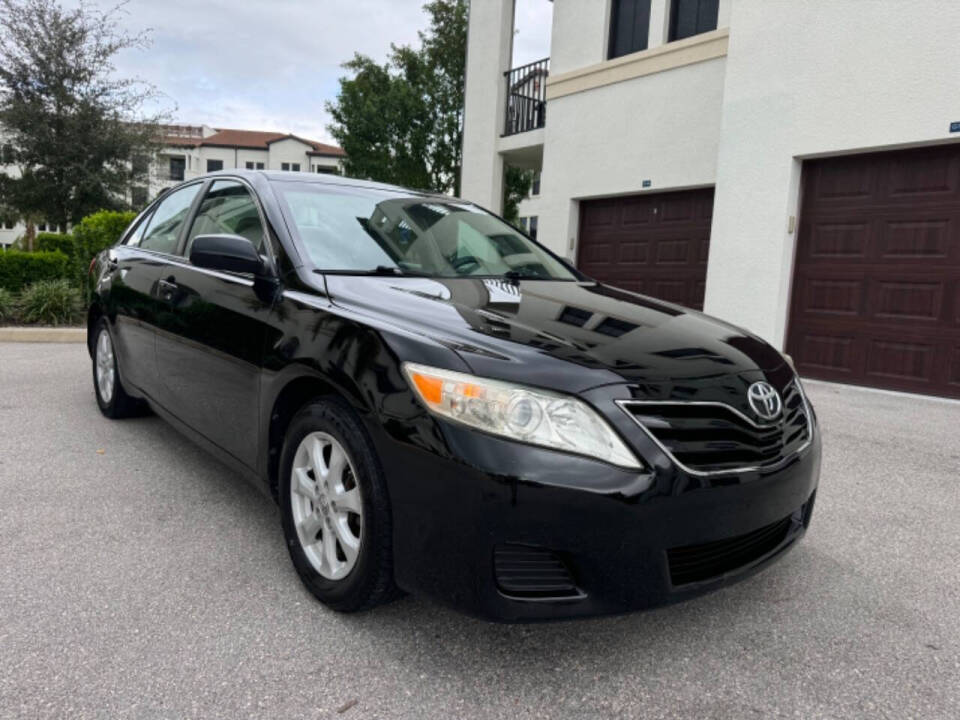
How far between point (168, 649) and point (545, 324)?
1.50 m

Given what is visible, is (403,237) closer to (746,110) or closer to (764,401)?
(764,401)

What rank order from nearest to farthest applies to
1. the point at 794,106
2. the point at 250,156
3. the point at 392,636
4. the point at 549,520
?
the point at 549,520, the point at 392,636, the point at 794,106, the point at 250,156

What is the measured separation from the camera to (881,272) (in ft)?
25.2

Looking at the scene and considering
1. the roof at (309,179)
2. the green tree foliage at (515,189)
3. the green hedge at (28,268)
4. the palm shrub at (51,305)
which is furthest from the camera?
the green tree foliage at (515,189)

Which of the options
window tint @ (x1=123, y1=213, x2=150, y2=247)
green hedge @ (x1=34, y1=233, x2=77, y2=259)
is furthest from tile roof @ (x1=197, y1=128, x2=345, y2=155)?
window tint @ (x1=123, y1=213, x2=150, y2=247)

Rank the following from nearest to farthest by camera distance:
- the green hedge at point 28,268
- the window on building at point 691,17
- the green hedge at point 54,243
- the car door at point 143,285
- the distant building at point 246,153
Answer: the car door at point 143,285 < the window on building at point 691,17 < the green hedge at point 28,268 < the green hedge at point 54,243 < the distant building at point 246,153

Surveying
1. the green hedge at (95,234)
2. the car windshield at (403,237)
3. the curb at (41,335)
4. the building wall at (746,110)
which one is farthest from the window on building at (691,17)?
the curb at (41,335)

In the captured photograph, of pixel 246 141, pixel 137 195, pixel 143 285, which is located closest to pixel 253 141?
pixel 246 141

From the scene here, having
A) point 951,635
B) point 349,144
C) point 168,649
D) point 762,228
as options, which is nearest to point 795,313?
point 762,228

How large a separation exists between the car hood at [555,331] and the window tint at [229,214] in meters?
0.65

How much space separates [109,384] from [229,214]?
2.02 m

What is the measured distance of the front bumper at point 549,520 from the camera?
5.96 ft

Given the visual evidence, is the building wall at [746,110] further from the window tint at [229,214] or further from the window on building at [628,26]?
the window tint at [229,214]

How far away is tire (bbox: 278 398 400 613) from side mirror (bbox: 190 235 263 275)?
26.7 inches
